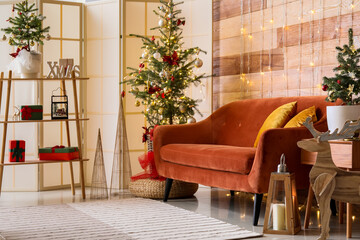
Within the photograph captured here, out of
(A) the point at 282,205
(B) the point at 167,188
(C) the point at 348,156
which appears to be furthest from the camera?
(B) the point at 167,188

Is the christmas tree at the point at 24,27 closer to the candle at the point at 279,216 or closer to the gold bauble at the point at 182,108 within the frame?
the gold bauble at the point at 182,108

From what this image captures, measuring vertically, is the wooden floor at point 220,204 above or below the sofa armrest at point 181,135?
below

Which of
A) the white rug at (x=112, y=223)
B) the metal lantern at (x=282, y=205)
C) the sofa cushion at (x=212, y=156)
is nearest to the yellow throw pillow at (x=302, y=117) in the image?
the sofa cushion at (x=212, y=156)

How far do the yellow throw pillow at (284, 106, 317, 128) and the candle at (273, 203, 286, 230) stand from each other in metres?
0.81

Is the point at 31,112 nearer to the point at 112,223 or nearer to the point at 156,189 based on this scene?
the point at 156,189

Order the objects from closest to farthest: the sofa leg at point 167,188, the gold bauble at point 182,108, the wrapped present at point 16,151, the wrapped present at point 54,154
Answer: the sofa leg at point 167,188, the wrapped present at point 16,151, the wrapped present at point 54,154, the gold bauble at point 182,108

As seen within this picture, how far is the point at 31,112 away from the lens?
17.5 feet

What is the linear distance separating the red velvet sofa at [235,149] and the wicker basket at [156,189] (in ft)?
0.53

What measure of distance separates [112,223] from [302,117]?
163 cm

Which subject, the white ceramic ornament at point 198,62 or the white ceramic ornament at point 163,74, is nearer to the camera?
the white ceramic ornament at point 163,74

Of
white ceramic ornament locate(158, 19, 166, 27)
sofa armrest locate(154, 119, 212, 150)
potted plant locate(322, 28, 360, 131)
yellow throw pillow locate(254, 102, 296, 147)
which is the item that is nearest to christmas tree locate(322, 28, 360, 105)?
potted plant locate(322, 28, 360, 131)

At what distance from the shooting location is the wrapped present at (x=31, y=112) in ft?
17.4

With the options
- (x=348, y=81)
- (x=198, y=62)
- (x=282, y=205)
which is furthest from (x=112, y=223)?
(x=198, y=62)

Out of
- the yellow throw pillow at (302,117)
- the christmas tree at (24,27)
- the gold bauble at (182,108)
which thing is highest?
the christmas tree at (24,27)
